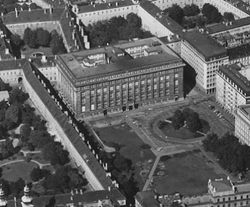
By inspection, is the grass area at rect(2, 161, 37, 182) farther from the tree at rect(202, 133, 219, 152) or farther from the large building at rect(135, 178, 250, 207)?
the tree at rect(202, 133, 219, 152)

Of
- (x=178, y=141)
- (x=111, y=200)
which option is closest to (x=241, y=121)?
(x=178, y=141)

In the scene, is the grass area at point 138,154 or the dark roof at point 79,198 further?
the grass area at point 138,154

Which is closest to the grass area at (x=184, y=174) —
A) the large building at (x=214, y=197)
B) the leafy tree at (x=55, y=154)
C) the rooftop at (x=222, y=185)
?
the rooftop at (x=222, y=185)

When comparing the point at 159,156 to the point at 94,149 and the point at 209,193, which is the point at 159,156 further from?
the point at 209,193

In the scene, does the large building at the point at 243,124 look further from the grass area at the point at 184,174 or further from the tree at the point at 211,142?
the grass area at the point at 184,174

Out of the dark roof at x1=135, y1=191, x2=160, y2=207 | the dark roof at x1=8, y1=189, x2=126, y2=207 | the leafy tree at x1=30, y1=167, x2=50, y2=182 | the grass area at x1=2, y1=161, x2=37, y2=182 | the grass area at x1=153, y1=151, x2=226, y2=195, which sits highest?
the dark roof at x1=135, y1=191, x2=160, y2=207

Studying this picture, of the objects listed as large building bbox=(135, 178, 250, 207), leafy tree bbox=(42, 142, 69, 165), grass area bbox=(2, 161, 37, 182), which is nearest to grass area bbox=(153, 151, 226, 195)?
large building bbox=(135, 178, 250, 207)
